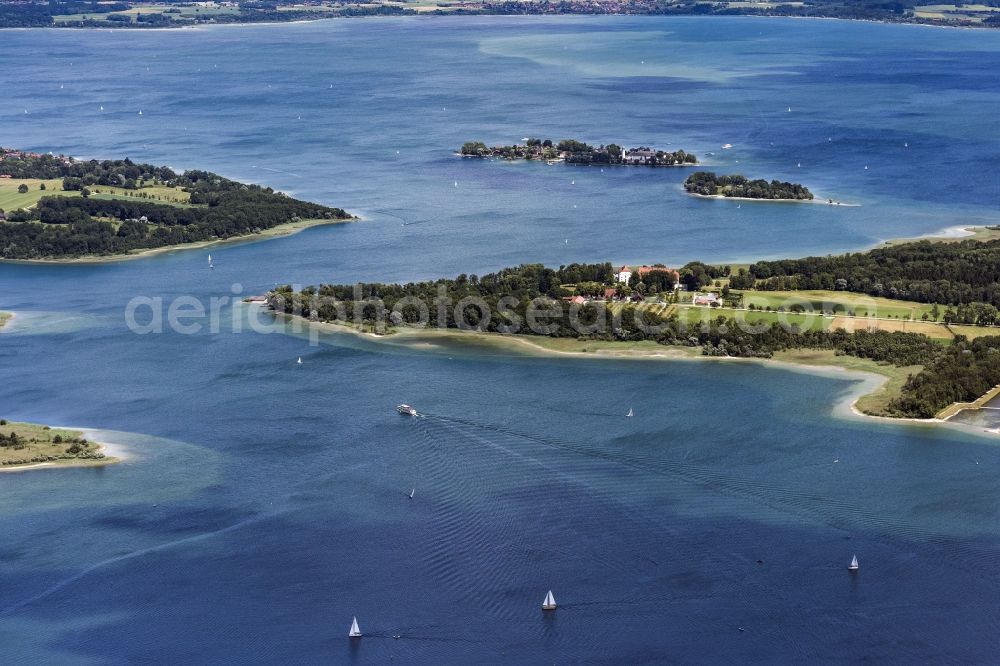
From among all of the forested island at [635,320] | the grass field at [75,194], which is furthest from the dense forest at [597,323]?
the grass field at [75,194]

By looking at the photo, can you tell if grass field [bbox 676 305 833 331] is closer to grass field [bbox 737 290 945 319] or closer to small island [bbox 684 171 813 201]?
grass field [bbox 737 290 945 319]

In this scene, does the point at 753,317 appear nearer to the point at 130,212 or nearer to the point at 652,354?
the point at 652,354

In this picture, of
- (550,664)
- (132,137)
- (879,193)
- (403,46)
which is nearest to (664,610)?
(550,664)

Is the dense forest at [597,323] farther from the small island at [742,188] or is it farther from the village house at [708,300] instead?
the small island at [742,188]

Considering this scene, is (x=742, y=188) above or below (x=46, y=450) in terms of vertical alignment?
above

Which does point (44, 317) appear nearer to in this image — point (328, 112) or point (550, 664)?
point (550, 664)

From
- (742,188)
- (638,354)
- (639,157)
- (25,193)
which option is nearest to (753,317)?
(638,354)
